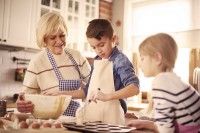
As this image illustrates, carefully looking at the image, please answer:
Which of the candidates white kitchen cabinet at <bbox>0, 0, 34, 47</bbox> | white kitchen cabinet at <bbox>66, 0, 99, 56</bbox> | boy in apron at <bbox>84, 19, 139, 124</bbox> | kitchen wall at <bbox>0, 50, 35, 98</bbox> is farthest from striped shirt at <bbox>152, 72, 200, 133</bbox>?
white kitchen cabinet at <bbox>66, 0, 99, 56</bbox>

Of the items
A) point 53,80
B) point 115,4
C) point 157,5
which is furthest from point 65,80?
point 115,4

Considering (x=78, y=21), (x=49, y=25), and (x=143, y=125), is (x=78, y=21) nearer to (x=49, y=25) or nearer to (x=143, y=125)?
(x=49, y=25)

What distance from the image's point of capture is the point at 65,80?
1.88 m

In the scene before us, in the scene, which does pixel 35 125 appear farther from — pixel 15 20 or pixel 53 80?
pixel 15 20

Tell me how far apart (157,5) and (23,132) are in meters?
3.89

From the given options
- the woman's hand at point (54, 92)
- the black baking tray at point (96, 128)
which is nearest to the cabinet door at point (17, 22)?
the woman's hand at point (54, 92)

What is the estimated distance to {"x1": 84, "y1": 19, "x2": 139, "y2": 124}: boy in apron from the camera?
1488 millimetres

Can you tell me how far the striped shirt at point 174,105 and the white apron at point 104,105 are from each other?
378 mm

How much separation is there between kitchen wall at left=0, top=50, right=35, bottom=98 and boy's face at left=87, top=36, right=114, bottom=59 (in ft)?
7.99

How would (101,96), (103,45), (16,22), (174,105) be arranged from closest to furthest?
1. (174,105)
2. (101,96)
3. (103,45)
4. (16,22)

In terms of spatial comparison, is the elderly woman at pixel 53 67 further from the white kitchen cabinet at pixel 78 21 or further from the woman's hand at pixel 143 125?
the white kitchen cabinet at pixel 78 21

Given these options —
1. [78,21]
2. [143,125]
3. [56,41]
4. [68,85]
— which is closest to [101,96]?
[143,125]

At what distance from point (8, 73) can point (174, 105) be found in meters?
3.04

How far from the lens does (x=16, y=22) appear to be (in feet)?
11.7
